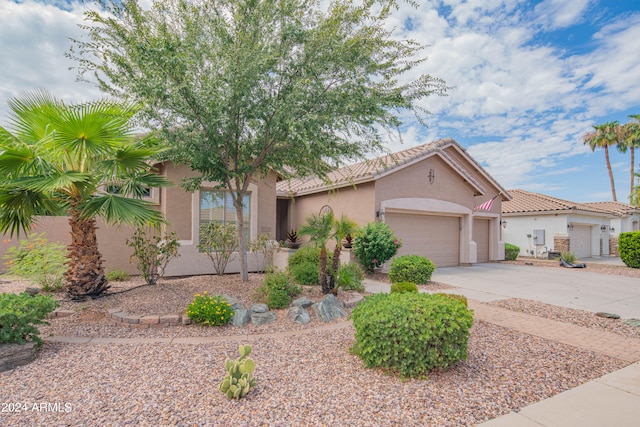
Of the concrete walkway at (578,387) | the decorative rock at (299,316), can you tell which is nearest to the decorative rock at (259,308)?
the decorative rock at (299,316)

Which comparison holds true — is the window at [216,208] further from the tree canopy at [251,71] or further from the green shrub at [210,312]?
the green shrub at [210,312]

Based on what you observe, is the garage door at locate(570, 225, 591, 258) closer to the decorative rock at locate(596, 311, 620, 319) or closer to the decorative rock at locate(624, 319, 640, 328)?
the decorative rock at locate(596, 311, 620, 319)

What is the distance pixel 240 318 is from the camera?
5816mm

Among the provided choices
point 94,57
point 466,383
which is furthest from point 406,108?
point 94,57

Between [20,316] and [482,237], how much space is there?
18869 millimetres

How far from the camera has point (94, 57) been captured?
7.07 meters

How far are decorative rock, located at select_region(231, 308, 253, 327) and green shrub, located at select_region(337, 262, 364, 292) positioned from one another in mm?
2284

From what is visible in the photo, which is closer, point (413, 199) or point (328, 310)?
point (328, 310)

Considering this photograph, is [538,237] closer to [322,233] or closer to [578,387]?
[322,233]

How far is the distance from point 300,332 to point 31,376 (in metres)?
3.41

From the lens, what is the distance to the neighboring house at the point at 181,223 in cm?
987

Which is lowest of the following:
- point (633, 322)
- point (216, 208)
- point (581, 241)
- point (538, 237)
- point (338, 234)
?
point (633, 322)

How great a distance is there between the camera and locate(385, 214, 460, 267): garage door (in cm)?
1373

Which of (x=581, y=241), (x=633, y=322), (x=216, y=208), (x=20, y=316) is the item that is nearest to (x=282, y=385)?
(x=20, y=316)
